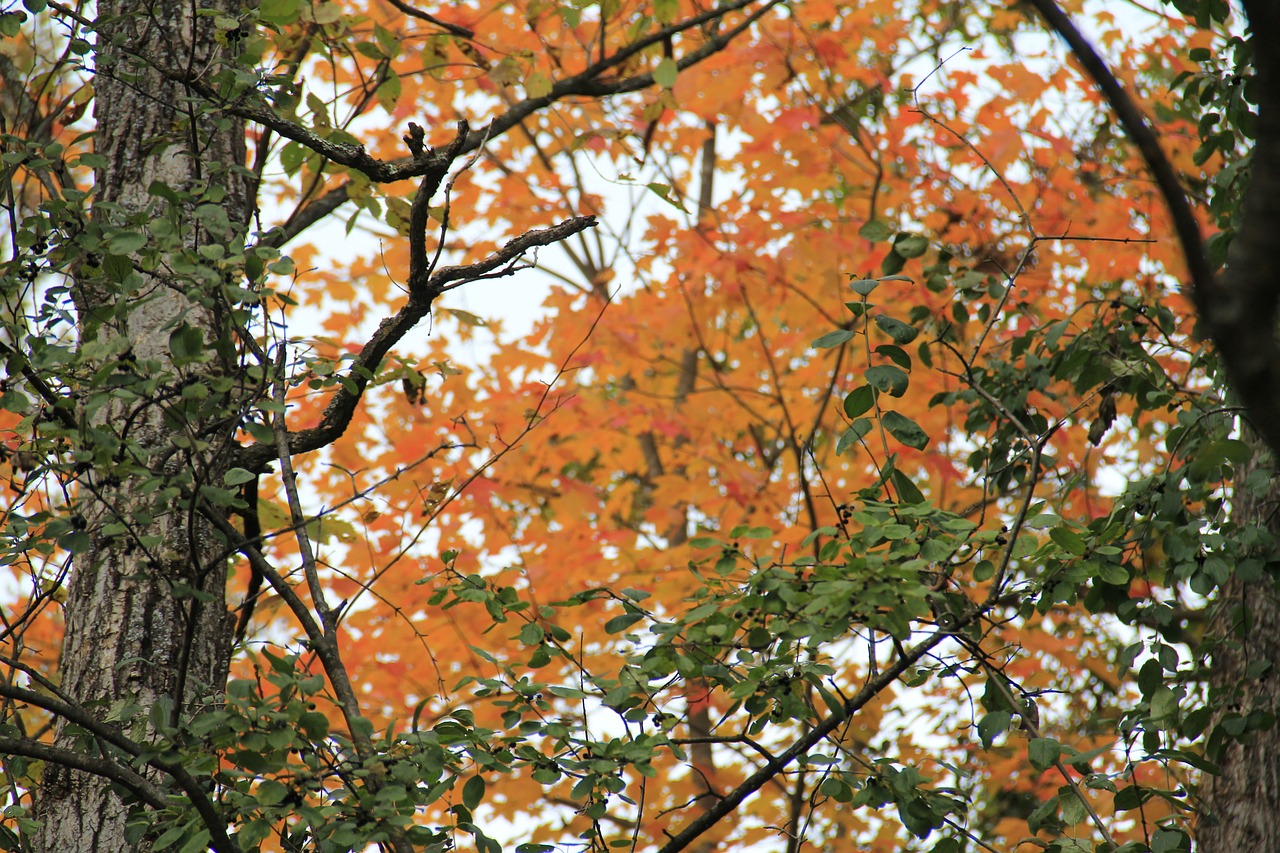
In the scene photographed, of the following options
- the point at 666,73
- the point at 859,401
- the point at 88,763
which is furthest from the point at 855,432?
the point at 666,73

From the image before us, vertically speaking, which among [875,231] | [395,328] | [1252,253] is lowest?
[1252,253]

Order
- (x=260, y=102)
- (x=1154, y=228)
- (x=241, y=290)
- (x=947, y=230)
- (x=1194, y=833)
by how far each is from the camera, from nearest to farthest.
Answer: (x=241, y=290) → (x=260, y=102) → (x=1194, y=833) → (x=947, y=230) → (x=1154, y=228)

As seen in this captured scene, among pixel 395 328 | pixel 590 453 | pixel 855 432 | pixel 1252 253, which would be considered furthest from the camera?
pixel 590 453

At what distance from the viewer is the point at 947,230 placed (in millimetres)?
4898

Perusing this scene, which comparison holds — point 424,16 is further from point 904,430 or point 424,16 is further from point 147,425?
point 904,430

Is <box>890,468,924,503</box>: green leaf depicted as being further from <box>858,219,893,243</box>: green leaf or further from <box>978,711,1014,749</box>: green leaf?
<box>858,219,893,243</box>: green leaf

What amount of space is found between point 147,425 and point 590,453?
2767 millimetres

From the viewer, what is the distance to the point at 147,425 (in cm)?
238

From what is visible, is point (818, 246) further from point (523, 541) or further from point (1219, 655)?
point (1219, 655)

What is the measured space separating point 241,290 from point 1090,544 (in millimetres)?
1469

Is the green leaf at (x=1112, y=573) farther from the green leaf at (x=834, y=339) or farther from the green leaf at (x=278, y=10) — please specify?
the green leaf at (x=278, y=10)

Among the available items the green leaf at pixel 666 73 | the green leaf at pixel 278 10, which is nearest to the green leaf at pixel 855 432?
the green leaf at pixel 278 10

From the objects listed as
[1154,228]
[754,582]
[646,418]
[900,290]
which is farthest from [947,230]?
[754,582]

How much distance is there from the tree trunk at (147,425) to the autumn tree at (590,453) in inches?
0.5
